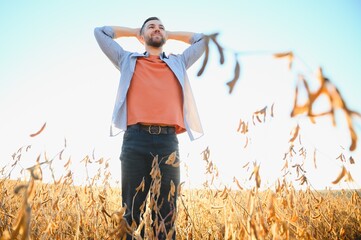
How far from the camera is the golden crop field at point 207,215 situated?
89 cm

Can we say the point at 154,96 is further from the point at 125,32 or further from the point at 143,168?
the point at 125,32

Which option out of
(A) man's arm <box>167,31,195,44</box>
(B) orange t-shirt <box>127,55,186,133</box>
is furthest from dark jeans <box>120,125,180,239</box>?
(A) man's arm <box>167,31,195,44</box>

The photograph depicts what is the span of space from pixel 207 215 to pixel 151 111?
47.6 inches

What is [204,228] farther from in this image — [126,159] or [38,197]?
[38,197]

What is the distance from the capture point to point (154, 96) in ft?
7.41

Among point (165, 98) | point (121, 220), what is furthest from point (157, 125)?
point (121, 220)

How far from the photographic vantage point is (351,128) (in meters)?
0.37

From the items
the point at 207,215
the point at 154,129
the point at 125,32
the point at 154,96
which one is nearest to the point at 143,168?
the point at 154,129

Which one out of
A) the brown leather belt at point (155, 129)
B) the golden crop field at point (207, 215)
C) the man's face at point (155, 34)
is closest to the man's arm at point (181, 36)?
the man's face at point (155, 34)

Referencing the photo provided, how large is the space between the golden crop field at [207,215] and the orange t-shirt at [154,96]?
19.3 inches

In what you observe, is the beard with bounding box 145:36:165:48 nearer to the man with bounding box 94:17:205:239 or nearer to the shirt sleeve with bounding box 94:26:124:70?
the man with bounding box 94:17:205:239

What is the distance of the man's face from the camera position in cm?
259

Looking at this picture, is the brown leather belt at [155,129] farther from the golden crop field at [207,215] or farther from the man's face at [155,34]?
the man's face at [155,34]

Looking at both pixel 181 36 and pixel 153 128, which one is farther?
pixel 181 36
